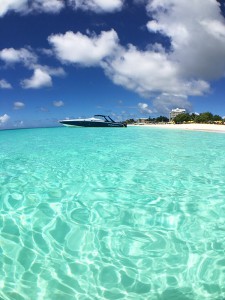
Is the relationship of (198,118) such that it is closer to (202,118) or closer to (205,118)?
(202,118)

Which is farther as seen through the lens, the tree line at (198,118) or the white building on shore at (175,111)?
the white building on shore at (175,111)

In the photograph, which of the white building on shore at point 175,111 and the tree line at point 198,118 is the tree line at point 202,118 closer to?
the tree line at point 198,118

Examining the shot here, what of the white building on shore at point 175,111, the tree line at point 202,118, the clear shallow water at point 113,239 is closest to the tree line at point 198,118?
the tree line at point 202,118

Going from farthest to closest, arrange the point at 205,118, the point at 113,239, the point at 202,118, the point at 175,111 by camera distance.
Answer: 1. the point at 175,111
2. the point at 202,118
3. the point at 205,118
4. the point at 113,239

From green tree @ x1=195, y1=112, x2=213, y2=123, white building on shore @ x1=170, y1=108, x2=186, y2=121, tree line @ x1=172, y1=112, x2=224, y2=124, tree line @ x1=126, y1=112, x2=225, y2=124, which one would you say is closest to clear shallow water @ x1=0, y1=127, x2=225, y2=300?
tree line @ x1=126, y1=112, x2=225, y2=124

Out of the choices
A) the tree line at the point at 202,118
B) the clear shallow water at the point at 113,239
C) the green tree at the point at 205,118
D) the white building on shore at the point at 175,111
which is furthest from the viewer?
the white building on shore at the point at 175,111

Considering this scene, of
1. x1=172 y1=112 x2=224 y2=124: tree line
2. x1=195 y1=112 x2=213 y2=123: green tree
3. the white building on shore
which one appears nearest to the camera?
x1=195 y1=112 x2=213 y2=123: green tree

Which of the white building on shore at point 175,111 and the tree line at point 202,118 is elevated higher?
the white building on shore at point 175,111

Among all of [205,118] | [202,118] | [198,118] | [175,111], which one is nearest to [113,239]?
[205,118]

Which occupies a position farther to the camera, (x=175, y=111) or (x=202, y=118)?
(x=175, y=111)

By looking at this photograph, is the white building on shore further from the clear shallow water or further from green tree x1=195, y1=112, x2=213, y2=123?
the clear shallow water

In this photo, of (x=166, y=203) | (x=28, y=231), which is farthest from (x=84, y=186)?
(x=28, y=231)

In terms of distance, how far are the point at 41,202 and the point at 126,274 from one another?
3086 mm

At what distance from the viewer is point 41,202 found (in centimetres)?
599
